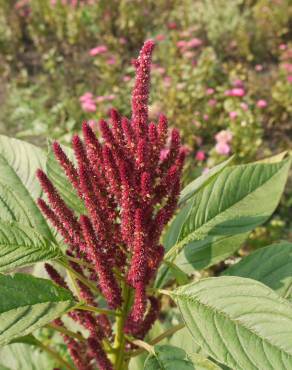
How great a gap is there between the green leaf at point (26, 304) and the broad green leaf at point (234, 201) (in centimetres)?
31

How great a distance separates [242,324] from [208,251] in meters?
0.44

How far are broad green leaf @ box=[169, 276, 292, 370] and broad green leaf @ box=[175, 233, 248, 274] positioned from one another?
0.37m

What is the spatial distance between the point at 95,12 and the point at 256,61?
1.81 meters

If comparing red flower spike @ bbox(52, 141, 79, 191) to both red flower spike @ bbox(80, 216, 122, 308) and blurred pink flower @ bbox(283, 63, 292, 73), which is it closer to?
red flower spike @ bbox(80, 216, 122, 308)

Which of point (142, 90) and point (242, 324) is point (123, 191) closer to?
point (142, 90)

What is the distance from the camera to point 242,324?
2.75 feet

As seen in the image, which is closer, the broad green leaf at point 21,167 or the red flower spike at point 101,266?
the red flower spike at point 101,266

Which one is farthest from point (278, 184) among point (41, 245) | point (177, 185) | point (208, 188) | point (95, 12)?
point (95, 12)

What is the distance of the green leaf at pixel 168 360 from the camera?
0.94m

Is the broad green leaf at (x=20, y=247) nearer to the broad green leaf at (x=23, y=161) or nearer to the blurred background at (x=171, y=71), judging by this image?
the broad green leaf at (x=23, y=161)

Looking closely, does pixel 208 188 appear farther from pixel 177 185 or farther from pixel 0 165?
pixel 0 165

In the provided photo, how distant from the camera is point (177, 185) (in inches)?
38.3

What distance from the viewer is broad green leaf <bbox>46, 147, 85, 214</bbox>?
1.18m

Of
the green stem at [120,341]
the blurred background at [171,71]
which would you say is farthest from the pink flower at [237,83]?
the green stem at [120,341]
